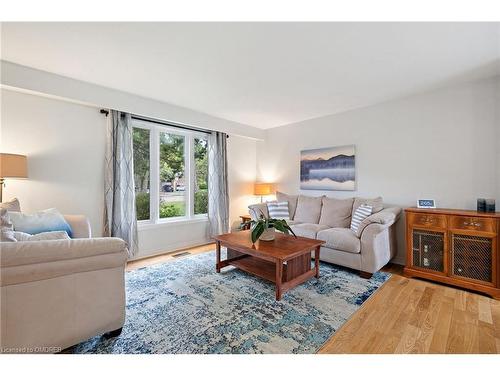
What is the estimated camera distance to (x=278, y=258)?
2086 mm

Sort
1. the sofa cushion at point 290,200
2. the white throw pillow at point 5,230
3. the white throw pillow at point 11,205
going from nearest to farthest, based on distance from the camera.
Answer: the white throw pillow at point 5,230 < the white throw pillow at point 11,205 < the sofa cushion at point 290,200

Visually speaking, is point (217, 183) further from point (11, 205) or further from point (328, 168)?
point (11, 205)

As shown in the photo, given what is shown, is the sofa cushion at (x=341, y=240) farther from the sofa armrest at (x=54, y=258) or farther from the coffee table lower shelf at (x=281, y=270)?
the sofa armrest at (x=54, y=258)

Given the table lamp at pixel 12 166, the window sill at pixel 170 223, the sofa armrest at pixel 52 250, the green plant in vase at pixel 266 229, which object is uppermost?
the table lamp at pixel 12 166

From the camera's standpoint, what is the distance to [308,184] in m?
4.28

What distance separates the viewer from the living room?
153cm

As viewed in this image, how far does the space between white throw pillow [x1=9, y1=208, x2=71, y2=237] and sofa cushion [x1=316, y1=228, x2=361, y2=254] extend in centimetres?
287

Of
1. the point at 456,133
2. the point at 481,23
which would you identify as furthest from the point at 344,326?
the point at 456,133

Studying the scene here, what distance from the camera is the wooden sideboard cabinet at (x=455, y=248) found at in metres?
2.27

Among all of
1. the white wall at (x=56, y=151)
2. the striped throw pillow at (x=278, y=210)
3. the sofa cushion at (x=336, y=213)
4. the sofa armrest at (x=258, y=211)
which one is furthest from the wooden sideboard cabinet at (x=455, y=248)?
the white wall at (x=56, y=151)

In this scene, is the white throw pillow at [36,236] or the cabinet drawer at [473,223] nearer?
the white throw pillow at [36,236]

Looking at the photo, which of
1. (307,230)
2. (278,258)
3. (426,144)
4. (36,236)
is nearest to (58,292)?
(36,236)
